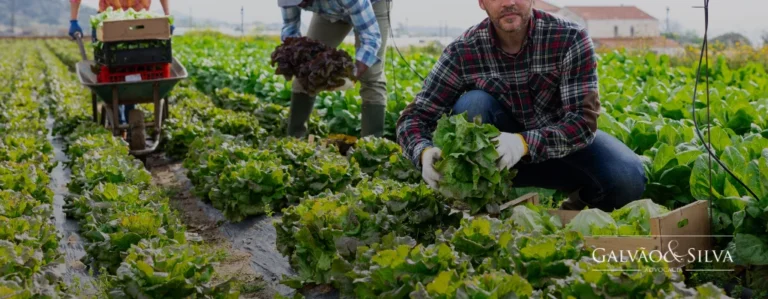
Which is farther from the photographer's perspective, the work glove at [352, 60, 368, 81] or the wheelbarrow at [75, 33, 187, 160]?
the wheelbarrow at [75, 33, 187, 160]

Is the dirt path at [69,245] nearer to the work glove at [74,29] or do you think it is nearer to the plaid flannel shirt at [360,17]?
the work glove at [74,29]

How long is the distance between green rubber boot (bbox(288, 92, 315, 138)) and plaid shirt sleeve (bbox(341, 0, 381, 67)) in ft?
2.88

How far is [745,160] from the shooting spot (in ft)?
14.0

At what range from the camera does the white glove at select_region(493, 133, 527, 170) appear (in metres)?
3.78

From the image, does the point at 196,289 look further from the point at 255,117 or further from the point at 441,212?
the point at 255,117

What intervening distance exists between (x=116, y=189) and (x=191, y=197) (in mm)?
1660

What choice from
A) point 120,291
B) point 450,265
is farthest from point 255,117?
point 450,265

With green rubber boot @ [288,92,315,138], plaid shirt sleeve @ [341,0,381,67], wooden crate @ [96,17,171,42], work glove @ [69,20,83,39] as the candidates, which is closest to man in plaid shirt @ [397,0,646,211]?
plaid shirt sleeve @ [341,0,381,67]

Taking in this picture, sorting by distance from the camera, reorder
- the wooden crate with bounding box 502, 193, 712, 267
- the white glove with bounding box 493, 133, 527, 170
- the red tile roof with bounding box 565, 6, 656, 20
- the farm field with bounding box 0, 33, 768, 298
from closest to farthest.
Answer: the farm field with bounding box 0, 33, 768, 298
the wooden crate with bounding box 502, 193, 712, 267
the white glove with bounding box 493, 133, 527, 170
the red tile roof with bounding box 565, 6, 656, 20

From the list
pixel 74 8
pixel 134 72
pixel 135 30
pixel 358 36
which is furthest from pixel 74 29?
pixel 358 36

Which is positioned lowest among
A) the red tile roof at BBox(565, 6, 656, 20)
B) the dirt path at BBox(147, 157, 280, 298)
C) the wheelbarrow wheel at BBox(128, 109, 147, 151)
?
the red tile roof at BBox(565, 6, 656, 20)

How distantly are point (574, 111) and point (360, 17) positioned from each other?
2.57 meters

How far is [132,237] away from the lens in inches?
165

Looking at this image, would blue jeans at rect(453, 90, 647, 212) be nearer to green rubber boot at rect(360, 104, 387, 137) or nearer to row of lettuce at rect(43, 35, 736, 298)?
row of lettuce at rect(43, 35, 736, 298)
